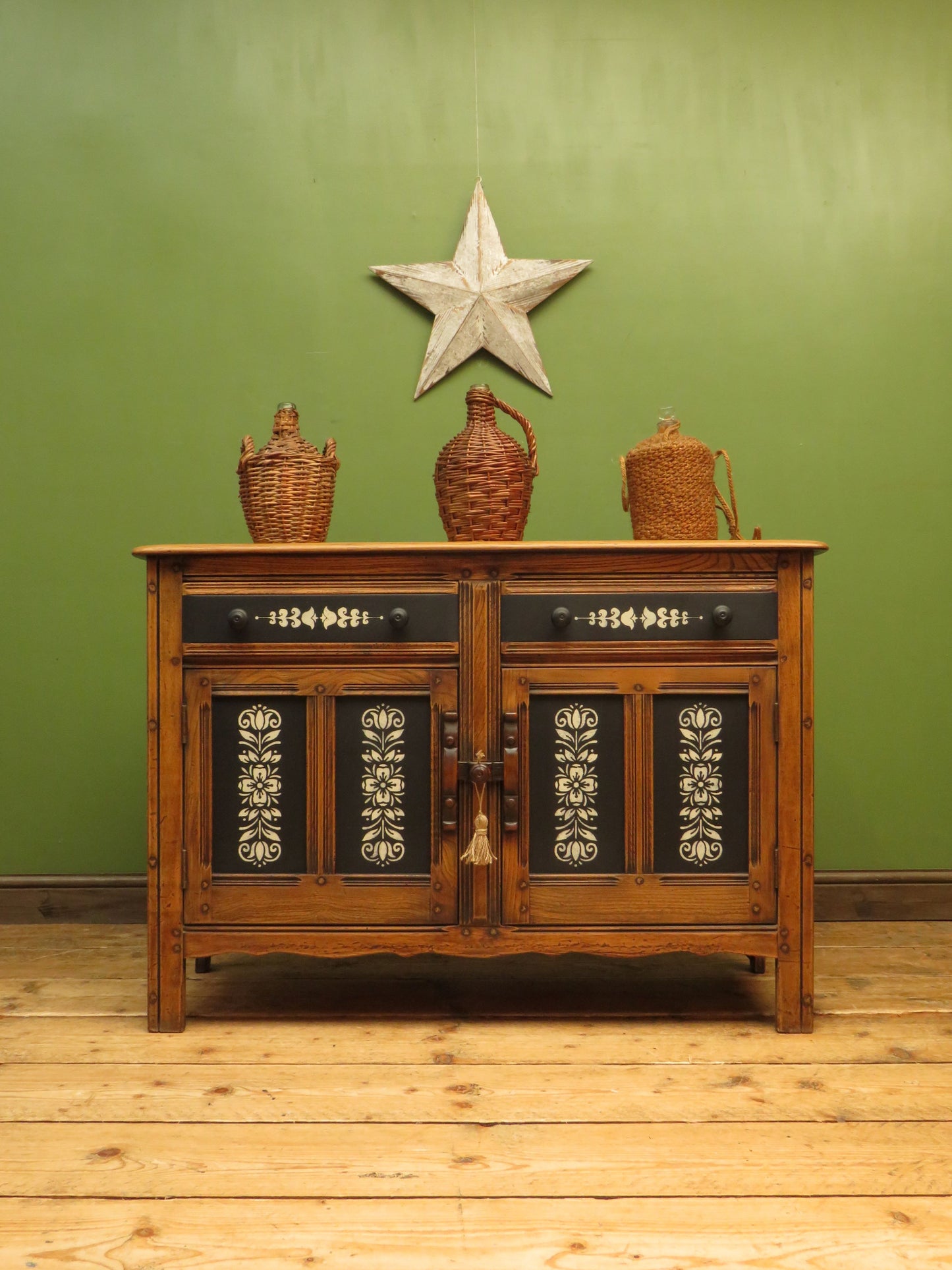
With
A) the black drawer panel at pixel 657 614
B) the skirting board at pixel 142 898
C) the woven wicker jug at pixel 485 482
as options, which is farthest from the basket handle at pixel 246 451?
the skirting board at pixel 142 898

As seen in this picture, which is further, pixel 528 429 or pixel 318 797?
pixel 528 429

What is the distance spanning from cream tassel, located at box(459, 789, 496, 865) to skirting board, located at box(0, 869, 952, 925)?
1189mm

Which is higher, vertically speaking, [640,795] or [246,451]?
[246,451]

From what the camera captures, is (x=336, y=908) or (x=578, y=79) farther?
(x=578, y=79)

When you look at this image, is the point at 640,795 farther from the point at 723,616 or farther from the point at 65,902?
the point at 65,902

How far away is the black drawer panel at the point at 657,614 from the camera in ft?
5.89

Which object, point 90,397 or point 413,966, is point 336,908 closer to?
point 413,966

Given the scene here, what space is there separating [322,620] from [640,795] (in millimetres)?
722

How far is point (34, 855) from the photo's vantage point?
2527 millimetres

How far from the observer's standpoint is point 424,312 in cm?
254

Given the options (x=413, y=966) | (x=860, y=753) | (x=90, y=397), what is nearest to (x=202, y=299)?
(x=90, y=397)

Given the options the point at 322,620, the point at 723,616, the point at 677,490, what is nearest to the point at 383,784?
the point at 322,620

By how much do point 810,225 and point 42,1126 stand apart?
2747mm

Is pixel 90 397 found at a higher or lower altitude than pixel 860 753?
higher
